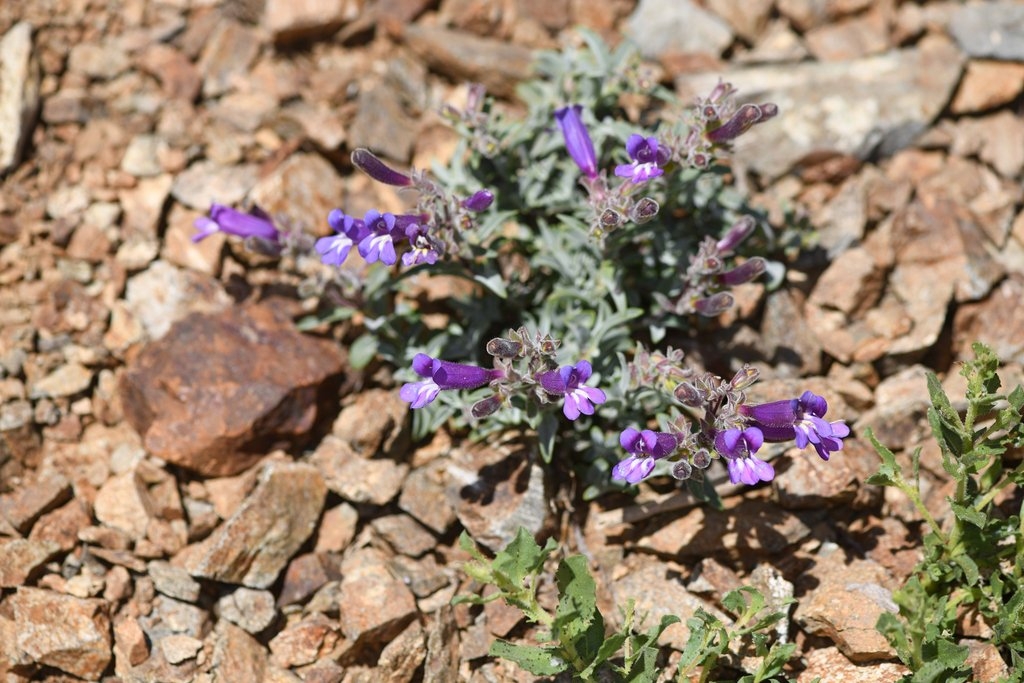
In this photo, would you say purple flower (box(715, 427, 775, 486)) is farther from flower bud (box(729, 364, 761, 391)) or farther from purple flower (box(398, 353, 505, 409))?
purple flower (box(398, 353, 505, 409))

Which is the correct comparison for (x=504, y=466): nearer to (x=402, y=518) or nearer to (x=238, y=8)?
(x=402, y=518)

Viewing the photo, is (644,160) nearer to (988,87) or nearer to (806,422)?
(806,422)

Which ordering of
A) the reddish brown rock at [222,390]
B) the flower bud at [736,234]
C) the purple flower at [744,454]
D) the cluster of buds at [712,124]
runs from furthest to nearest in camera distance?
the reddish brown rock at [222,390], the flower bud at [736,234], the cluster of buds at [712,124], the purple flower at [744,454]

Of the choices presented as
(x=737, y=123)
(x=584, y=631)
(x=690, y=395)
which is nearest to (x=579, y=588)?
(x=584, y=631)

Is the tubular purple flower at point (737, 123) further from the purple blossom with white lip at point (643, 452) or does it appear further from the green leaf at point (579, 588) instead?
the green leaf at point (579, 588)

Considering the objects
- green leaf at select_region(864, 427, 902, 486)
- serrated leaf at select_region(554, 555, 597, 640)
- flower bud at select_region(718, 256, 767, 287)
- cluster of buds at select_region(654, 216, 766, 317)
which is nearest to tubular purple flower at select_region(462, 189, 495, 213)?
cluster of buds at select_region(654, 216, 766, 317)

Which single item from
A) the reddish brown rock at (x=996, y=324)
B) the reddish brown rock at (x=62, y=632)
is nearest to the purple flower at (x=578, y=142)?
the reddish brown rock at (x=996, y=324)

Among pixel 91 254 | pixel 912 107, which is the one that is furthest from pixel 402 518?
pixel 912 107
